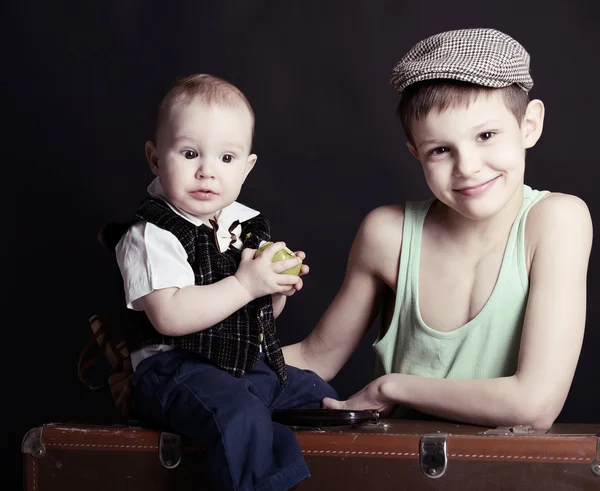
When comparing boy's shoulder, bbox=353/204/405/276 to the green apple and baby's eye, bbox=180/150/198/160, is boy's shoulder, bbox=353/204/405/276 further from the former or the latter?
baby's eye, bbox=180/150/198/160

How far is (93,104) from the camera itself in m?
3.52

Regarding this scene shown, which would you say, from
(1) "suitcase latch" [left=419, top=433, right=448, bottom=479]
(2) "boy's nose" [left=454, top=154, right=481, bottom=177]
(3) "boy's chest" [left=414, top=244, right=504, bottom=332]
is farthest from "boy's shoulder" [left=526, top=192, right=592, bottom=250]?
(1) "suitcase latch" [left=419, top=433, right=448, bottom=479]

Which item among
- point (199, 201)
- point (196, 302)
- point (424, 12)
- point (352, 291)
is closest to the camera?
point (196, 302)

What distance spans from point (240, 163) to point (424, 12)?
152cm

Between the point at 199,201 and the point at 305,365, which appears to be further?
the point at 305,365

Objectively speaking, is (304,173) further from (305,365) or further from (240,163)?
(240,163)

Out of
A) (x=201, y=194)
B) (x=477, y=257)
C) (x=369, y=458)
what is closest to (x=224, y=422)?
(x=369, y=458)

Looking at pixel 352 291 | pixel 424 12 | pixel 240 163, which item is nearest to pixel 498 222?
pixel 352 291

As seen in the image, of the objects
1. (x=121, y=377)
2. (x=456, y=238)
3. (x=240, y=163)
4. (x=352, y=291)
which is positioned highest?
(x=240, y=163)

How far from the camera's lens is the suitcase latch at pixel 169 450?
6.77ft

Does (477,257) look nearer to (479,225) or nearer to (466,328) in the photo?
(479,225)

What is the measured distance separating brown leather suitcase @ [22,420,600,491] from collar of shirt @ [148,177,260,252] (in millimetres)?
478

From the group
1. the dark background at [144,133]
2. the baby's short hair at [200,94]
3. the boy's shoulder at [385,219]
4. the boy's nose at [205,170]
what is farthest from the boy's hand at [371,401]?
the dark background at [144,133]

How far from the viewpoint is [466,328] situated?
2.26 metres
